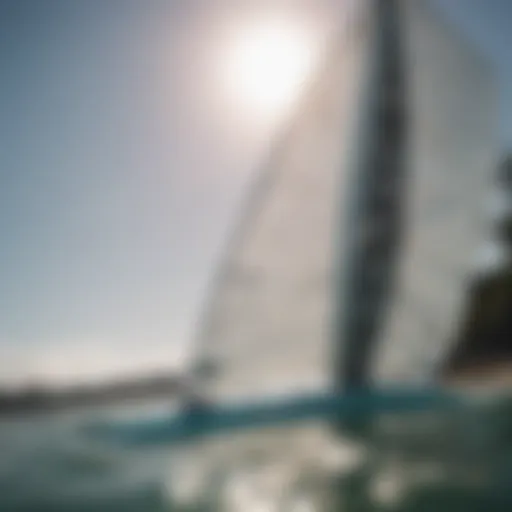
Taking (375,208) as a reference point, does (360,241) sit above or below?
below

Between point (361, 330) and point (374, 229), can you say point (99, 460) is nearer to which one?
point (361, 330)

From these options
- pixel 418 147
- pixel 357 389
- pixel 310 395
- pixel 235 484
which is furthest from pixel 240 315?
pixel 418 147

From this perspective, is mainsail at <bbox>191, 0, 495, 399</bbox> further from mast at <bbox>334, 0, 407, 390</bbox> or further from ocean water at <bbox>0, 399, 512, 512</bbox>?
ocean water at <bbox>0, 399, 512, 512</bbox>

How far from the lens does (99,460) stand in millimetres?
7027

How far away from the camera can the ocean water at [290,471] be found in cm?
504

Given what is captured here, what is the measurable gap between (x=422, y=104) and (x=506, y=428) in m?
4.69

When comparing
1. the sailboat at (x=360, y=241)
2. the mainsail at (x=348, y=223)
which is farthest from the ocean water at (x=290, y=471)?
the mainsail at (x=348, y=223)

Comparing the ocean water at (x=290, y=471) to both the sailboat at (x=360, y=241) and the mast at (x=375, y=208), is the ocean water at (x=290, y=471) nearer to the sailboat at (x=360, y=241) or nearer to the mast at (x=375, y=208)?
the sailboat at (x=360, y=241)

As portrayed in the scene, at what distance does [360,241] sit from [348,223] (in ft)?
1.14

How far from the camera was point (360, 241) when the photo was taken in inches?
371

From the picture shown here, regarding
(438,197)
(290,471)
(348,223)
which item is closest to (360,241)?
(348,223)

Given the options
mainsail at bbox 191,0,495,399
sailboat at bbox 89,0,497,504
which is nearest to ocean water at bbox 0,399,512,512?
sailboat at bbox 89,0,497,504

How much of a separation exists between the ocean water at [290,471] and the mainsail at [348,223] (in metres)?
1.42

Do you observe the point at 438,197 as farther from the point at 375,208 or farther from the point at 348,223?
the point at 348,223
